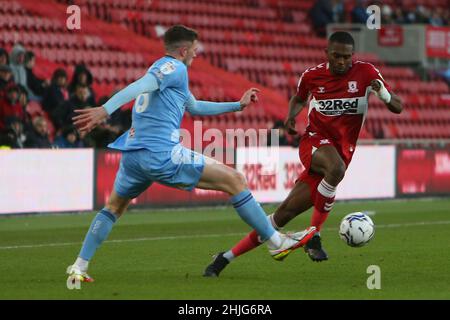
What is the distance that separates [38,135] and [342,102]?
24.8ft

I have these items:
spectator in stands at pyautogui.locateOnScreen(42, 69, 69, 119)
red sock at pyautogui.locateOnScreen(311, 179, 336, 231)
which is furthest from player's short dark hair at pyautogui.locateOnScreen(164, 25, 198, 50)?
spectator in stands at pyautogui.locateOnScreen(42, 69, 69, 119)

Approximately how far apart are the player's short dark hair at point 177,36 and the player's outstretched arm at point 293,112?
6.84 ft

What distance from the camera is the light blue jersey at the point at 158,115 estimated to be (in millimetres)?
9000

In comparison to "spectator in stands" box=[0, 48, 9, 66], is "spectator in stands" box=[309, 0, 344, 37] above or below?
above

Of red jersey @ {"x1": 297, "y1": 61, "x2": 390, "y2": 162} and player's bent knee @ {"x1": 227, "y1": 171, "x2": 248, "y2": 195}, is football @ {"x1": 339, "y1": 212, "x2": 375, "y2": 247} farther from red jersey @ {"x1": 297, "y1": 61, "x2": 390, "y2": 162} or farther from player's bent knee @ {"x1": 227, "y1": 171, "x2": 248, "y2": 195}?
player's bent knee @ {"x1": 227, "y1": 171, "x2": 248, "y2": 195}

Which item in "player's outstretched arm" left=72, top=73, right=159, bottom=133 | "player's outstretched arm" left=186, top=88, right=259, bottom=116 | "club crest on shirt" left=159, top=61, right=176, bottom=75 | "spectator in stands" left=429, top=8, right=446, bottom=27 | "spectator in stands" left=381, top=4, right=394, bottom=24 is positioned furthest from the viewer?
"spectator in stands" left=429, top=8, right=446, bottom=27

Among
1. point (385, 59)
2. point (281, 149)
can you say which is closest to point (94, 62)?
point (281, 149)

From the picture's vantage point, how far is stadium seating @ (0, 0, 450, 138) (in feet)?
73.3

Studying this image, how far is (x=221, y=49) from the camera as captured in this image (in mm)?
26578

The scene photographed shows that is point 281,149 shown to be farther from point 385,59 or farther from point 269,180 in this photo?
point 385,59

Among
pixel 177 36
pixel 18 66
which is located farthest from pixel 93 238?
pixel 18 66

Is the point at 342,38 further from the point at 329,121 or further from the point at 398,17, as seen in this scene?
the point at 398,17

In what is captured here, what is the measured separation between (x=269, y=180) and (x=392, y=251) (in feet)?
25.3
